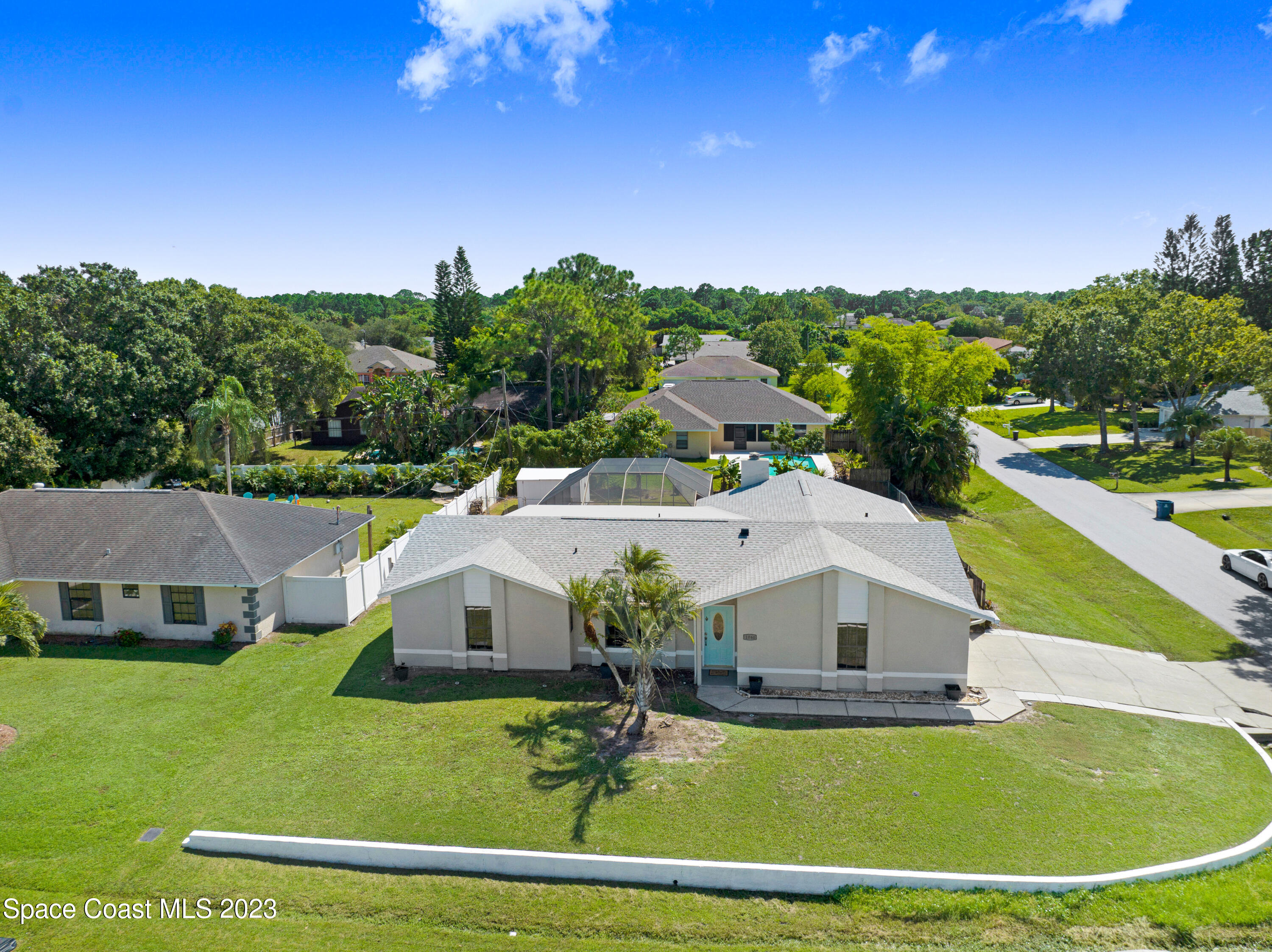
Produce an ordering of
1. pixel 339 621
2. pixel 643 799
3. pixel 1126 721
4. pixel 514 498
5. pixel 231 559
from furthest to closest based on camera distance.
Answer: pixel 514 498 → pixel 339 621 → pixel 231 559 → pixel 1126 721 → pixel 643 799

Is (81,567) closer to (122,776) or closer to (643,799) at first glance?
(122,776)

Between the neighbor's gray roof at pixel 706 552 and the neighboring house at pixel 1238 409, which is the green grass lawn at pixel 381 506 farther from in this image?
the neighboring house at pixel 1238 409

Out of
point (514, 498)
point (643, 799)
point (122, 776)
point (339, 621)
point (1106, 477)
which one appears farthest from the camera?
point (1106, 477)

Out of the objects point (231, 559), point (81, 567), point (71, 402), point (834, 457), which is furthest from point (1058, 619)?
point (71, 402)

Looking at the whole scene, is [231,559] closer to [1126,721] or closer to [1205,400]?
[1126,721]

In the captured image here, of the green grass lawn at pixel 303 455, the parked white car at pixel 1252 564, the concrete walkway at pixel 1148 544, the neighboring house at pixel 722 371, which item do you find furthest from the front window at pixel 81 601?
the neighboring house at pixel 722 371

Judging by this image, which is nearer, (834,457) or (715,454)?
(834,457)

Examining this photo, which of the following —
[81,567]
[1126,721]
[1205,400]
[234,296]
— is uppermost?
[234,296]

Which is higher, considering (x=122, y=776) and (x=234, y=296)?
(x=234, y=296)

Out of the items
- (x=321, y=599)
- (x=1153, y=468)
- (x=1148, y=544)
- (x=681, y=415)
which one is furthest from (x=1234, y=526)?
Answer: (x=321, y=599)
